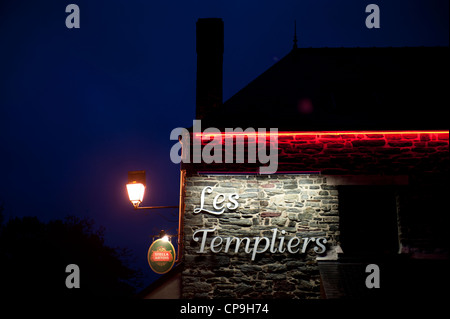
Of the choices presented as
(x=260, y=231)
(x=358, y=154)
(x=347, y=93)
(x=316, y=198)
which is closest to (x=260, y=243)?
(x=260, y=231)

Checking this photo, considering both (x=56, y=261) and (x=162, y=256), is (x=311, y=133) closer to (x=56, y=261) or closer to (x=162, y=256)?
(x=162, y=256)

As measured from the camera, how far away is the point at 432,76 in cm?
951

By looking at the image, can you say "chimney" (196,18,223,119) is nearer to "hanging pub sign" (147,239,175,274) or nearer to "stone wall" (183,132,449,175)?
"stone wall" (183,132,449,175)

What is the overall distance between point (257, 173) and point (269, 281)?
2203 mm

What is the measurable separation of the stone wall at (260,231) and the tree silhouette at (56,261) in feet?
52.6

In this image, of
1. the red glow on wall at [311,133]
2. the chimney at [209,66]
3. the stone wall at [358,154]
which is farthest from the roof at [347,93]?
the chimney at [209,66]

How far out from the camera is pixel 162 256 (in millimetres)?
7730

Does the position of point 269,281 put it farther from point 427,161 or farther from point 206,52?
point 206,52

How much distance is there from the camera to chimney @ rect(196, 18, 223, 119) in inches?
361

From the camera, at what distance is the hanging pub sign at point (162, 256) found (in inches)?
302

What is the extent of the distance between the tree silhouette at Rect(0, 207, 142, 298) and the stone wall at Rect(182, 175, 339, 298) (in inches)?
632

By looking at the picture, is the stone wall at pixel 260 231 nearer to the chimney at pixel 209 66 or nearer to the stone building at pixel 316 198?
the stone building at pixel 316 198
